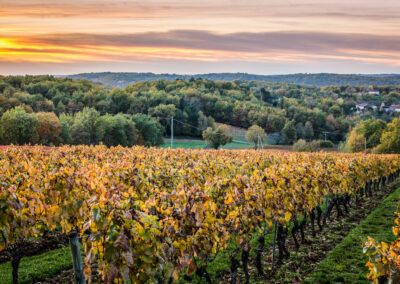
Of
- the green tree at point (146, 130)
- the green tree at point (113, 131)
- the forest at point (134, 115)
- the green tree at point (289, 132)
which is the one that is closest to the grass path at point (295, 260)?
the forest at point (134, 115)

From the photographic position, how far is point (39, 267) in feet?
24.5

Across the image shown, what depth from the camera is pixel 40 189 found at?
6.67m

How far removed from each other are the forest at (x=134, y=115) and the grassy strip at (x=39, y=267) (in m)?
40.0

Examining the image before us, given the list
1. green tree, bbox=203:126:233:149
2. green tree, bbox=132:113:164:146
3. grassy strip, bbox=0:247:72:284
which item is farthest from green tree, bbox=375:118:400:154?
grassy strip, bbox=0:247:72:284

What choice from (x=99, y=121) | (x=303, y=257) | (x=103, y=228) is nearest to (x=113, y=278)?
(x=103, y=228)

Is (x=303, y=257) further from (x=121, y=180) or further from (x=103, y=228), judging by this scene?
(x=103, y=228)

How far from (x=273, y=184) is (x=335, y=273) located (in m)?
2.15

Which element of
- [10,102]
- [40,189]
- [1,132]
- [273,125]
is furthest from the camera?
[273,125]

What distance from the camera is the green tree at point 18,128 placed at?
4594cm

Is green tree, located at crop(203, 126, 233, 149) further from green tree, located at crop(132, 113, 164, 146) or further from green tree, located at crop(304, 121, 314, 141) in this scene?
green tree, located at crop(304, 121, 314, 141)

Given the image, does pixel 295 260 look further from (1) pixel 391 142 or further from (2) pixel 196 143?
(1) pixel 391 142

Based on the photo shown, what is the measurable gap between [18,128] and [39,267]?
143ft

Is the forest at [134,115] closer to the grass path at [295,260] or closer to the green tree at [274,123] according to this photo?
the green tree at [274,123]

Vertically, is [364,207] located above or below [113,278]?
below
